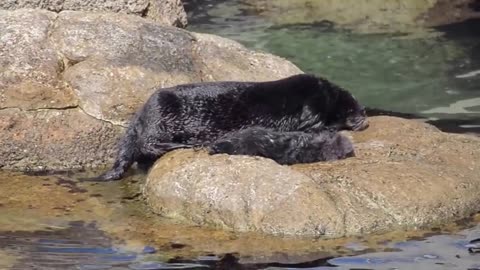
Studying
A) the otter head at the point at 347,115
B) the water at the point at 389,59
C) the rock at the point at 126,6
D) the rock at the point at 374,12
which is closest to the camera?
the otter head at the point at 347,115

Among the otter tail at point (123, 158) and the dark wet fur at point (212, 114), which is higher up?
the dark wet fur at point (212, 114)

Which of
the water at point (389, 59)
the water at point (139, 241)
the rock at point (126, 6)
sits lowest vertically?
the water at point (389, 59)

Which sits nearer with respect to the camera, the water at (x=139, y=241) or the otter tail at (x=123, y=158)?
Answer: the water at (x=139, y=241)

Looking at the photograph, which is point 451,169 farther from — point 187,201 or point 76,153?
point 76,153

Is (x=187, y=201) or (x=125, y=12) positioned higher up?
(x=125, y=12)

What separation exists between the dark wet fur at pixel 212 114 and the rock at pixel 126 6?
1.80 m

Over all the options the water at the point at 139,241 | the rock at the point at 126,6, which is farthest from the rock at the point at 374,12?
the water at the point at 139,241

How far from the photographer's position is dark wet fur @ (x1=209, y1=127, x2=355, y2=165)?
22.2ft

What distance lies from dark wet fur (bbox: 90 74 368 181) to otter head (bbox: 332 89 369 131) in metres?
0.09

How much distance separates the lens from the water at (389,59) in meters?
10.4

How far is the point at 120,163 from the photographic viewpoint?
7355 mm

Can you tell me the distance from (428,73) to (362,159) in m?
5.29

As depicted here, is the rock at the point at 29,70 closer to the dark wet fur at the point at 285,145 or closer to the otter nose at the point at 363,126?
the dark wet fur at the point at 285,145

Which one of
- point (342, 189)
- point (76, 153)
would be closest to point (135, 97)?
point (76, 153)
